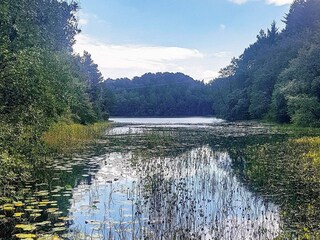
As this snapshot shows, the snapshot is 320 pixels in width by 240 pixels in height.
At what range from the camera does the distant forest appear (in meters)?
46.5

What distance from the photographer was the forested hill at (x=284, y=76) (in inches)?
1805

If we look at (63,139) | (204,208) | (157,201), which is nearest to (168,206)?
(157,201)

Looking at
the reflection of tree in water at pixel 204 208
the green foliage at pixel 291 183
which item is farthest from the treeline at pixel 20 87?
the green foliage at pixel 291 183

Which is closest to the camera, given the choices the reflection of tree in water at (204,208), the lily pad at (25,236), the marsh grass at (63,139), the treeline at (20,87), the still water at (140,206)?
the lily pad at (25,236)

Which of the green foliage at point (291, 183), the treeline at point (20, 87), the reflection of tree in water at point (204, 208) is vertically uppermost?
the treeline at point (20, 87)

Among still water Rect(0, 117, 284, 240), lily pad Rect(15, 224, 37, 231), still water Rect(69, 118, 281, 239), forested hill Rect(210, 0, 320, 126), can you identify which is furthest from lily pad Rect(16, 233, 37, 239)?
forested hill Rect(210, 0, 320, 126)

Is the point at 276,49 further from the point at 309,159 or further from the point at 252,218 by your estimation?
the point at 252,218

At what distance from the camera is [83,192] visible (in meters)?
12.6

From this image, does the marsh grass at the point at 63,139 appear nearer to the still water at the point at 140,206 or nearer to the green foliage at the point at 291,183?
the still water at the point at 140,206

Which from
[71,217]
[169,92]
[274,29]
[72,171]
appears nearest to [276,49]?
[274,29]

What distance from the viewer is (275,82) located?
71.6 m

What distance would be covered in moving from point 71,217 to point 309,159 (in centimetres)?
1244

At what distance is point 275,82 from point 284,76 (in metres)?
13.7

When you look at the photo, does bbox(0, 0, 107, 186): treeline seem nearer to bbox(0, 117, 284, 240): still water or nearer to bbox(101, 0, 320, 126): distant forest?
bbox(0, 117, 284, 240): still water
